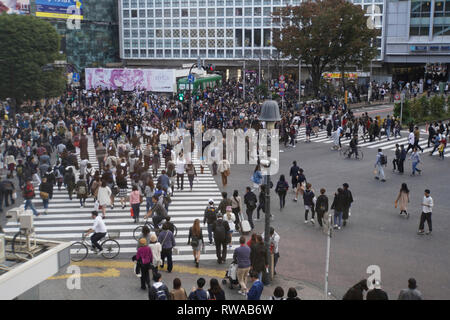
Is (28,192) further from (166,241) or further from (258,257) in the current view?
(258,257)

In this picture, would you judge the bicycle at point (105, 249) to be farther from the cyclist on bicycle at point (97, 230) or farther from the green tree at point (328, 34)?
the green tree at point (328, 34)

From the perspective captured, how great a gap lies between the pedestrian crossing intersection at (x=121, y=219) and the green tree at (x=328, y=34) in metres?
29.9

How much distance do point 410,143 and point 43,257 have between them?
22.4 meters

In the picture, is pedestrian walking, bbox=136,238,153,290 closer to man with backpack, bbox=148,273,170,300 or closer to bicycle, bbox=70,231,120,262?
man with backpack, bbox=148,273,170,300

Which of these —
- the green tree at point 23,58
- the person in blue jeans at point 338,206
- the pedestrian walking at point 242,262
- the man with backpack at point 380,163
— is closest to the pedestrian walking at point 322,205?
the person in blue jeans at point 338,206

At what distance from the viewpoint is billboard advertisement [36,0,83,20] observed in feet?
247

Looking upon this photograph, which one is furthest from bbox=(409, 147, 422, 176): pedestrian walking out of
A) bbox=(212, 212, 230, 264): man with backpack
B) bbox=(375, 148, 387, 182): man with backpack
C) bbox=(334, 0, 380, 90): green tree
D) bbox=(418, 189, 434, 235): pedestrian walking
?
bbox=(334, 0, 380, 90): green tree

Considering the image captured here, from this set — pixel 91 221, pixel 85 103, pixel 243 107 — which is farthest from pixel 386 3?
pixel 91 221

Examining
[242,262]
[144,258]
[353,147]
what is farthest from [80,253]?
[353,147]

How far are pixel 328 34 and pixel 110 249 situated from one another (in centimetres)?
3846

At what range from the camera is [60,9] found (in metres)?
77.4

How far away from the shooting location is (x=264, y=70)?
248ft

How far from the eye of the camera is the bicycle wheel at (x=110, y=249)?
1382 centimetres
